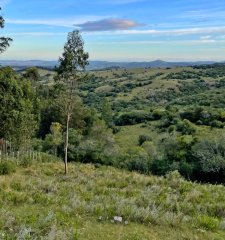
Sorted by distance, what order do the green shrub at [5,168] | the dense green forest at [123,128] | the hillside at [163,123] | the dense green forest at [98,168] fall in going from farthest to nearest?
the hillside at [163,123], the dense green forest at [123,128], the green shrub at [5,168], the dense green forest at [98,168]

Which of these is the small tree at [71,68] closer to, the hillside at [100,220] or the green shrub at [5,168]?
the green shrub at [5,168]

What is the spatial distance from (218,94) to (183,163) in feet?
258

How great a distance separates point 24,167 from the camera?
27.4 meters

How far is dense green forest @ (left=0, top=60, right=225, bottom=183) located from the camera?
125ft

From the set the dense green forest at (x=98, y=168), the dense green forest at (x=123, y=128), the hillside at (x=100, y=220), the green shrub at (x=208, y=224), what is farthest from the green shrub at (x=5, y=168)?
the green shrub at (x=208, y=224)

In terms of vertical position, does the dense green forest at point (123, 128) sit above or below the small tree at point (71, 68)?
below

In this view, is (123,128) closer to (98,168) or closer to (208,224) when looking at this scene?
(98,168)

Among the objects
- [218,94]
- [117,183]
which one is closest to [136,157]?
[117,183]

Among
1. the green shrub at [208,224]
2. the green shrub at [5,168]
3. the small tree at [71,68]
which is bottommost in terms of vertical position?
the green shrub at [5,168]

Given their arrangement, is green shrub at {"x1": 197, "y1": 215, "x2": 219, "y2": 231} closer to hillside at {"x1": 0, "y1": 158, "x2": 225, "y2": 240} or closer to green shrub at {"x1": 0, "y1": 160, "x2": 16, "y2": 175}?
hillside at {"x1": 0, "y1": 158, "x2": 225, "y2": 240}

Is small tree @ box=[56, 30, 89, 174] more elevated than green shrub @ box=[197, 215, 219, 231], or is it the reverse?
small tree @ box=[56, 30, 89, 174]

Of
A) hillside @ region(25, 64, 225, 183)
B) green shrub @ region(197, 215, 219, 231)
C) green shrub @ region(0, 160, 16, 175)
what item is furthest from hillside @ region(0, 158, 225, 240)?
hillside @ region(25, 64, 225, 183)

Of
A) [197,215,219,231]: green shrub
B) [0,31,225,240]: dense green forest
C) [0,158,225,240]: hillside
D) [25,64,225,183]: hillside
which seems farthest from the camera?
[25,64,225,183]: hillside

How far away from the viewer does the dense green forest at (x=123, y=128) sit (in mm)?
38219
